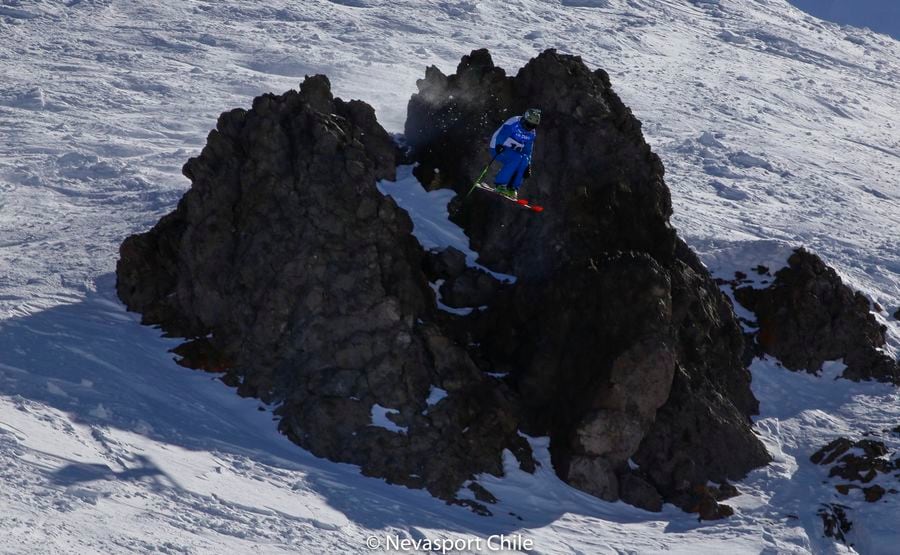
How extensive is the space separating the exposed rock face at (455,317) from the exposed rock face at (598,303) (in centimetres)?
5

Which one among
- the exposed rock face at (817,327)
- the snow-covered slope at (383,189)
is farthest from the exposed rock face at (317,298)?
the exposed rock face at (817,327)

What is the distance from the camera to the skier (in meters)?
20.5

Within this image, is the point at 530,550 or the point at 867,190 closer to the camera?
the point at 530,550

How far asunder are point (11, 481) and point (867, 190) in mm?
33891

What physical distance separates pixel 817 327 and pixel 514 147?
9.85 m

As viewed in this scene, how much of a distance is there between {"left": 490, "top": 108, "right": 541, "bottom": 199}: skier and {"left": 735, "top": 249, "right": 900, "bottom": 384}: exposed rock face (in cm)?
816

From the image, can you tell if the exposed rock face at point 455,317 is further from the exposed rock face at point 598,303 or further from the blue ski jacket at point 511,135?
the blue ski jacket at point 511,135

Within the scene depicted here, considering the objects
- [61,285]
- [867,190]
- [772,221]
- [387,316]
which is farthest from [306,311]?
[867,190]

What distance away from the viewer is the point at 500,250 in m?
24.0

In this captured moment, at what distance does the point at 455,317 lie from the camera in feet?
76.0

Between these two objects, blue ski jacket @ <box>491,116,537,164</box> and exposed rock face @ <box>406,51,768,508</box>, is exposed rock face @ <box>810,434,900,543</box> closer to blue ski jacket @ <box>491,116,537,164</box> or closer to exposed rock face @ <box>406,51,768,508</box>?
exposed rock face @ <box>406,51,768,508</box>

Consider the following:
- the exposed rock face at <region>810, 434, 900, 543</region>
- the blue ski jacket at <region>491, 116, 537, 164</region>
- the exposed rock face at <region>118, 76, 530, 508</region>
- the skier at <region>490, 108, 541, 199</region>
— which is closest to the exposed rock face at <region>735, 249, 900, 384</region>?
the exposed rock face at <region>810, 434, 900, 543</region>

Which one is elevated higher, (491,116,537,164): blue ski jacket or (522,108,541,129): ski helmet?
(522,108,541,129): ski helmet

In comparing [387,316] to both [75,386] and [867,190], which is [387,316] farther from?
[867,190]
